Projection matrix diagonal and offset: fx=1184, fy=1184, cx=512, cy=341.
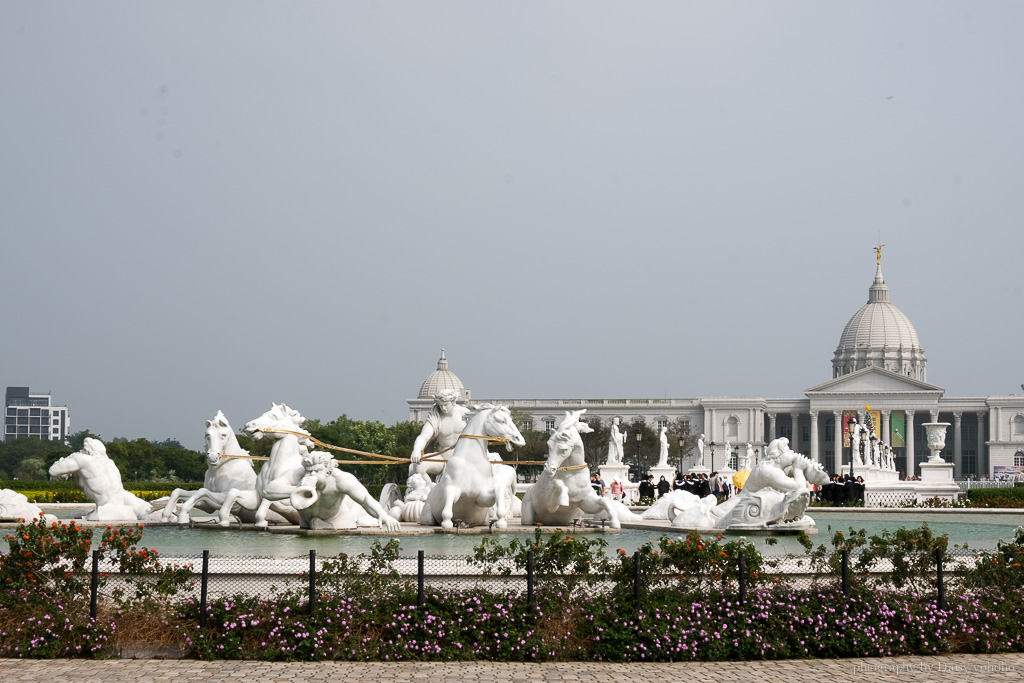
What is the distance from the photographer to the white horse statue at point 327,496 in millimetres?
15328

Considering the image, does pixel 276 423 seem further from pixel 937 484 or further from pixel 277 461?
pixel 937 484

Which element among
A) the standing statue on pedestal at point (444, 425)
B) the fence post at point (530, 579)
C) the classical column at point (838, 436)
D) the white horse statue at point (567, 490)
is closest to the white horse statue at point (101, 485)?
the standing statue on pedestal at point (444, 425)

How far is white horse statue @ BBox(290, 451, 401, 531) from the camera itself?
1533 cm

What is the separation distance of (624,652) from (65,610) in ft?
16.0

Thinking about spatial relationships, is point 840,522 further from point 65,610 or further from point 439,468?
point 65,610

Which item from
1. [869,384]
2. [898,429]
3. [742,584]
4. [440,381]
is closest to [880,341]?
[869,384]

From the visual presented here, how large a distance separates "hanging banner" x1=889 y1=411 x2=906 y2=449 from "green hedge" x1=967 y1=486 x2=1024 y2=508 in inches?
4044

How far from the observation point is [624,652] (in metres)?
Answer: 10.2

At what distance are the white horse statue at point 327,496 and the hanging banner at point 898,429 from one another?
412 ft

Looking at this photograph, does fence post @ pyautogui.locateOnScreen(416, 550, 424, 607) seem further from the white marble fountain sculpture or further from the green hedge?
the green hedge

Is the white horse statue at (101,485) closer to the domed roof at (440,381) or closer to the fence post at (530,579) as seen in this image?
the fence post at (530,579)

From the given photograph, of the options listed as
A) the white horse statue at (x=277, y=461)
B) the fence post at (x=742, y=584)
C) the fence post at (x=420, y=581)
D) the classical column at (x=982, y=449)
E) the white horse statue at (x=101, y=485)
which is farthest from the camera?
the classical column at (x=982, y=449)

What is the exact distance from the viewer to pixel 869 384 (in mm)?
143500

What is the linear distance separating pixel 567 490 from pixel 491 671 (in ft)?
22.3
